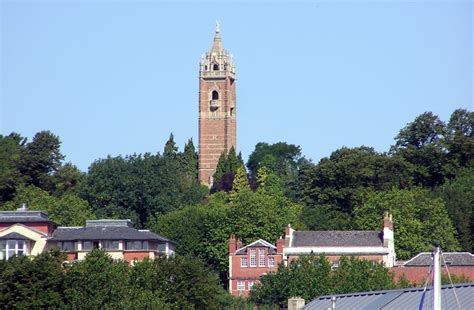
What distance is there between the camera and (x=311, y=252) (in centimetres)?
13475

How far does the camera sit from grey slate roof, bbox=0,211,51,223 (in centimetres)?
13438

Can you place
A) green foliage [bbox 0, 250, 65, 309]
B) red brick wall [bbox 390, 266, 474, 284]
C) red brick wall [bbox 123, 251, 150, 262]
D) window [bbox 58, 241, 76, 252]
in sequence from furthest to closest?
red brick wall [bbox 123, 251, 150, 262]
window [bbox 58, 241, 76, 252]
red brick wall [bbox 390, 266, 474, 284]
green foliage [bbox 0, 250, 65, 309]

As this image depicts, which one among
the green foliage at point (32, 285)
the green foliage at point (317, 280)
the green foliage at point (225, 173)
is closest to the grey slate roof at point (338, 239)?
the green foliage at point (317, 280)

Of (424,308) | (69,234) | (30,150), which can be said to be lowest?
(424,308)

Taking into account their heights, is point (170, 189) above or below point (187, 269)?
above

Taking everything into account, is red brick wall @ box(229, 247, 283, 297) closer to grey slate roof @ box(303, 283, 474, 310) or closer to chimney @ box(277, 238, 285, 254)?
chimney @ box(277, 238, 285, 254)

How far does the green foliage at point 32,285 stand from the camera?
109 meters

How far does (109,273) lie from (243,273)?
30.7m

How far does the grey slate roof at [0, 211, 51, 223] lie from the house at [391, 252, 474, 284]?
22.3 m

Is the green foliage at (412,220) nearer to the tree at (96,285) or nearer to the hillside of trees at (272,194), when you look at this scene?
the hillside of trees at (272,194)

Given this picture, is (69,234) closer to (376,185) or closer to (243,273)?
(243,273)

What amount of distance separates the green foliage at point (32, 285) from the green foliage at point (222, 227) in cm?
3665

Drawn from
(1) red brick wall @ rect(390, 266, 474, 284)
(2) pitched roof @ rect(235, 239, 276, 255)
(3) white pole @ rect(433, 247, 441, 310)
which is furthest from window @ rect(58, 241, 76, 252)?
(3) white pole @ rect(433, 247, 441, 310)

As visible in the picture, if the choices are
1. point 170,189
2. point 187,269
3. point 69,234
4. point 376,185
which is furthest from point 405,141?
point 187,269
